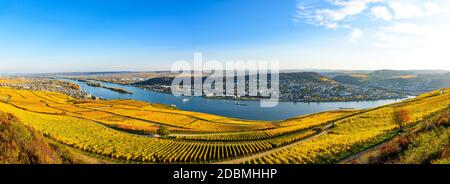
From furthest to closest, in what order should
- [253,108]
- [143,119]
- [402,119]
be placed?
[253,108], [143,119], [402,119]

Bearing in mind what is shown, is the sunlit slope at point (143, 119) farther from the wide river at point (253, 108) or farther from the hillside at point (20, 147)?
the wide river at point (253, 108)

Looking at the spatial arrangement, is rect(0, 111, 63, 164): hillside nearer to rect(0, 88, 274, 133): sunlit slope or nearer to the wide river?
rect(0, 88, 274, 133): sunlit slope

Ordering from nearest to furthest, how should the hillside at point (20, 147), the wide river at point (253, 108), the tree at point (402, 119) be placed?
the hillside at point (20, 147) → the tree at point (402, 119) → the wide river at point (253, 108)

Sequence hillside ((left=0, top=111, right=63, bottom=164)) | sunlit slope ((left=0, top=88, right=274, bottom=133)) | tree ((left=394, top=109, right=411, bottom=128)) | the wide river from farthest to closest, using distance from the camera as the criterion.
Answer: the wide river < sunlit slope ((left=0, top=88, right=274, bottom=133)) < tree ((left=394, top=109, right=411, bottom=128)) < hillside ((left=0, top=111, right=63, bottom=164))

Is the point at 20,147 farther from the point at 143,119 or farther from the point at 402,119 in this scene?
the point at 143,119

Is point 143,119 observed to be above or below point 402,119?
below

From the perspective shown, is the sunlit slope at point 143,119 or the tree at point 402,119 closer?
the tree at point 402,119

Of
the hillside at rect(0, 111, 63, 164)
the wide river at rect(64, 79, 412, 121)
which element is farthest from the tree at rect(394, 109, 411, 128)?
the wide river at rect(64, 79, 412, 121)

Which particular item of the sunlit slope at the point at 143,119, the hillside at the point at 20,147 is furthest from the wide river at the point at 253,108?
the hillside at the point at 20,147

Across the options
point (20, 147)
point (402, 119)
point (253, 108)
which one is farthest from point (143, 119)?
point (253, 108)
